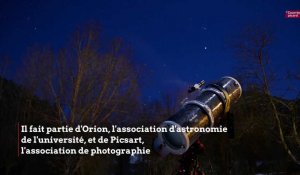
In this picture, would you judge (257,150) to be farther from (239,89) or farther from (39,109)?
(239,89)

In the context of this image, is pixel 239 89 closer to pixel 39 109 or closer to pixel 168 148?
pixel 168 148

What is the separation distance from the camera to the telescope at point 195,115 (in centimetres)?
267

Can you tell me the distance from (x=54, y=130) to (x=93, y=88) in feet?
11.3

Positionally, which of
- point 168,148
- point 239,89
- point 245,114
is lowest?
point 168,148

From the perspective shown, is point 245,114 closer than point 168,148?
No

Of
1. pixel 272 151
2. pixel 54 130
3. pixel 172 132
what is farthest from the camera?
pixel 272 151

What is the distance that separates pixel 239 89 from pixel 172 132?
1264mm

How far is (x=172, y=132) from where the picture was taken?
2.76 m

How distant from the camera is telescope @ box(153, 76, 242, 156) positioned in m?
2.67

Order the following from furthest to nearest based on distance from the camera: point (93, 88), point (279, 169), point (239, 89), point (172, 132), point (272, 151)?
point (272, 151) < point (279, 169) < point (93, 88) < point (239, 89) < point (172, 132)

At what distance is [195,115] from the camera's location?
2814 mm

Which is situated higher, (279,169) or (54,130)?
(54,130)

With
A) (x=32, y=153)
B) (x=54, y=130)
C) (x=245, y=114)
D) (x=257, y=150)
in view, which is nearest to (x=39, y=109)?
(x=54, y=130)

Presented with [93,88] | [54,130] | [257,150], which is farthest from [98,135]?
[257,150]
